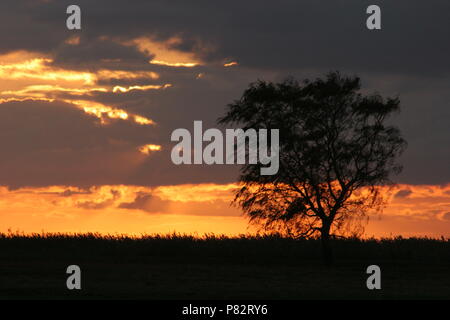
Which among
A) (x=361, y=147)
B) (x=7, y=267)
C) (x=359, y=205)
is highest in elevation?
(x=361, y=147)

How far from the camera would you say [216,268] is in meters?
48.8

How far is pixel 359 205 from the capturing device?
50625mm

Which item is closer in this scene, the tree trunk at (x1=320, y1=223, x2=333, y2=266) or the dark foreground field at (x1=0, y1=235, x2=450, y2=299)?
the dark foreground field at (x1=0, y1=235, x2=450, y2=299)

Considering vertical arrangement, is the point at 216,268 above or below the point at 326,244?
below

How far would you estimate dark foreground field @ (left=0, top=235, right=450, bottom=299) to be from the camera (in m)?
33.5

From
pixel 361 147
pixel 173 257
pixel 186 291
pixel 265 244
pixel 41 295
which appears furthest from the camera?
pixel 265 244

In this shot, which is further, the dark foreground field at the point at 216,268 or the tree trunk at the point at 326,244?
the tree trunk at the point at 326,244

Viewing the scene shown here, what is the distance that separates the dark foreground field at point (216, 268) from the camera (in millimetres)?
33500

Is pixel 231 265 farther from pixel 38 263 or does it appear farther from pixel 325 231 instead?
pixel 38 263

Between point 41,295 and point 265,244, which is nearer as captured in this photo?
point 41,295

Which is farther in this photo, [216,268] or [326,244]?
[326,244]
